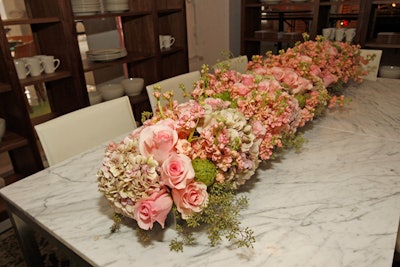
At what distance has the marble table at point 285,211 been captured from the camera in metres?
0.81

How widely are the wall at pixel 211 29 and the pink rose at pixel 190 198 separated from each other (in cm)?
318

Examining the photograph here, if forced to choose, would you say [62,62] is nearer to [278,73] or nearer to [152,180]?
[278,73]

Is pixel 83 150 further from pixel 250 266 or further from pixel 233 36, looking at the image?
pixel 233 36

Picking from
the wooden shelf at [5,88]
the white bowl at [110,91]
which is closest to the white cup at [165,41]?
the white bowl at [110,91]

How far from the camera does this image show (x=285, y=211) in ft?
3.17

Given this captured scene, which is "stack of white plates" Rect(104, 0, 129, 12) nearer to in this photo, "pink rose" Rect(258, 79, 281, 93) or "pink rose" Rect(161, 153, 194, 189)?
"pink rose" Rect(258, 79, 281, 93)

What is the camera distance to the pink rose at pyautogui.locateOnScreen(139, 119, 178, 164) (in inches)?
32.6

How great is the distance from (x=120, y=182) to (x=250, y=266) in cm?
37

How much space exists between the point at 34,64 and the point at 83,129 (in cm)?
97

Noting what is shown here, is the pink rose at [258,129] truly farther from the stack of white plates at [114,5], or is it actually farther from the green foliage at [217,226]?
the stack of white plates at [114,5]

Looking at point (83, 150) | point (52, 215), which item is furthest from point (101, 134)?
point (52, 215)

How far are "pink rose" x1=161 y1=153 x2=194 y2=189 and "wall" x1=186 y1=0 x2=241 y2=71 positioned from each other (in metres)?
3.17

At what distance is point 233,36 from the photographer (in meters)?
3.96

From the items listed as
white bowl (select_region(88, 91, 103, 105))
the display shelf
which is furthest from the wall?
the display shelf
